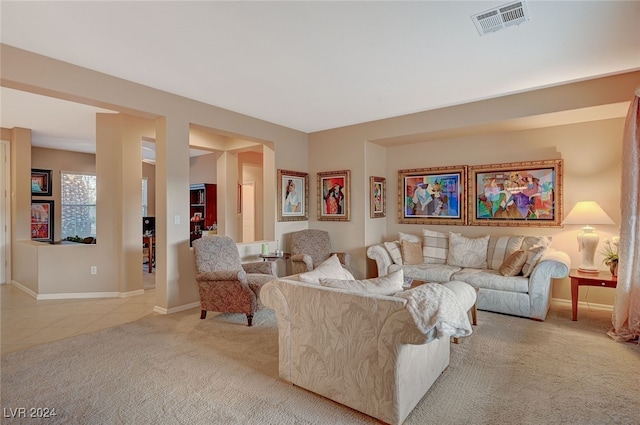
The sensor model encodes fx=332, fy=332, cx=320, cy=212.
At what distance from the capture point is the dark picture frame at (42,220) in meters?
6.86

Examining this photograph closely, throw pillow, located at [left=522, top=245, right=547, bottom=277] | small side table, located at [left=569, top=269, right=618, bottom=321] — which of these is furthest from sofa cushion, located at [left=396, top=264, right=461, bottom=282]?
small side table, located at [left=569, top=269, right=618, bottom=321]

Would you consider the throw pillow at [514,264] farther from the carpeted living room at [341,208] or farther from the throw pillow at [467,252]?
the throw pillow at [467,252]

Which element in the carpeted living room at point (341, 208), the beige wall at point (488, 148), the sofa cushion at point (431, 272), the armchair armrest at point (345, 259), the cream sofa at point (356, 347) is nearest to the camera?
the cream sofa at point (356, 347)

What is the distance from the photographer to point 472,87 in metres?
3.81

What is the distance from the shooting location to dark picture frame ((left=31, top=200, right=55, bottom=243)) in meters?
6.86

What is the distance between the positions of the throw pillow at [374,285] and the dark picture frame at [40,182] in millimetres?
7557

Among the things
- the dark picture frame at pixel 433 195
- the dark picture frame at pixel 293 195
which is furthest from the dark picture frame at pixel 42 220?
the dark picture frame at pixel 433 195

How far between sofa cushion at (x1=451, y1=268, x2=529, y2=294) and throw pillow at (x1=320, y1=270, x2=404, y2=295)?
7.42 feet

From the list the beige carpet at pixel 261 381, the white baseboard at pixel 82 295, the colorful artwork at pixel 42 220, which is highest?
the colorful artwork at pixel 42 220

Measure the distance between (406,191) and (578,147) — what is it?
7.73 ft

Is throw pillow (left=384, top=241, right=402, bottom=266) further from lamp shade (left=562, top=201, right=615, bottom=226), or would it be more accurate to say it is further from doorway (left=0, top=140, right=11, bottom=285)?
doorway (left=0, top=140, right=11, bottom=285)

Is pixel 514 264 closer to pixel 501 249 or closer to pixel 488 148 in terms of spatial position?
pixel 501 249

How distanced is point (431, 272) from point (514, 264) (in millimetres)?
980

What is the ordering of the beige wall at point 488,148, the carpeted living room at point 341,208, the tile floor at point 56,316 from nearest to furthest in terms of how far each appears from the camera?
the carpeted living room at point 341,208 → the tile floor at point 56,316 → the beige wall at point 488,148
